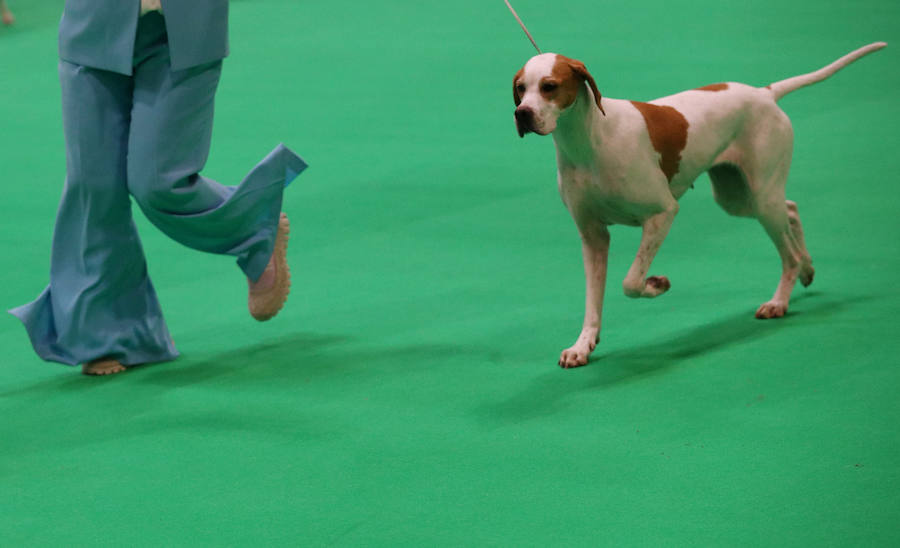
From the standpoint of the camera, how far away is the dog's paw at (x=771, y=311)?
5.26 metres

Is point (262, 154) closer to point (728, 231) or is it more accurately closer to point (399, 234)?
point (399, 234)

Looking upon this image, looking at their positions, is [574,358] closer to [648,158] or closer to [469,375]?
[469,375]

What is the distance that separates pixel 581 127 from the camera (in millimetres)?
4582

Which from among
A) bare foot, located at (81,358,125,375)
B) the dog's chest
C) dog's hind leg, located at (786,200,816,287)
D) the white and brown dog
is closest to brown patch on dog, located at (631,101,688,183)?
the white and brown dog

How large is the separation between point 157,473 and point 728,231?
3.52 m

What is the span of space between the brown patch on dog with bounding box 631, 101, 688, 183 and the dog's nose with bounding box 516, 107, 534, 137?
0.56 meters

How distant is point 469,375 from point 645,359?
2.10ft

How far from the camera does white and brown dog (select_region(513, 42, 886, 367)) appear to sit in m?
4.50

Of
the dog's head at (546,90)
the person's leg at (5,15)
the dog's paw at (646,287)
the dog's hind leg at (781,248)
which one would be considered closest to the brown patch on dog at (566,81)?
the dog's head at (546,90)

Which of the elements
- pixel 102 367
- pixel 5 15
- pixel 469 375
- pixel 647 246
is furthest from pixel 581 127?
pixel 5 15

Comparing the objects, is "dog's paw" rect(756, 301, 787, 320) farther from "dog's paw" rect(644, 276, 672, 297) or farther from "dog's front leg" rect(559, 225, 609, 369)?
"dog's front leg" rect(559, 225, 609, 369)

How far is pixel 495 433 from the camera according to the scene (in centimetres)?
422

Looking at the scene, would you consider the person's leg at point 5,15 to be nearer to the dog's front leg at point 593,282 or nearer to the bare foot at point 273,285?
the bare foot at point 273,285

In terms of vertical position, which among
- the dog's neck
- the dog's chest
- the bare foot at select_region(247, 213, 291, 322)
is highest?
the dog's neck
